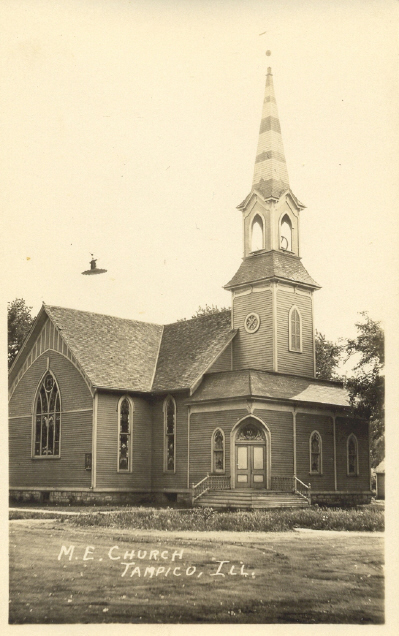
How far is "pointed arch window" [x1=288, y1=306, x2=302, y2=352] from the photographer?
105 feet

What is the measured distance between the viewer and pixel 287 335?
3189cm

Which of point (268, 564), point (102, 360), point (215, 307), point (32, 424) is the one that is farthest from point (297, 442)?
point (215, 307)

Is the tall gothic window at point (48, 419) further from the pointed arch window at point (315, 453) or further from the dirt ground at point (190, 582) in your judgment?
the dirt ground at point (190, 582)

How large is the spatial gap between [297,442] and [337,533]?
10430mm

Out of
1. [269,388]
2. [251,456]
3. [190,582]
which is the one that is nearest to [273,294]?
[269,388]

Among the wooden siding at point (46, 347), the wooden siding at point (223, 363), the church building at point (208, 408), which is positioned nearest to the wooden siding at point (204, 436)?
the church building at point (208, 408)

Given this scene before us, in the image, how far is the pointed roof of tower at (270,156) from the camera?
58.5 feet

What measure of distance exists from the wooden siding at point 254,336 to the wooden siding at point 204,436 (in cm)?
289

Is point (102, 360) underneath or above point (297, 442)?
above

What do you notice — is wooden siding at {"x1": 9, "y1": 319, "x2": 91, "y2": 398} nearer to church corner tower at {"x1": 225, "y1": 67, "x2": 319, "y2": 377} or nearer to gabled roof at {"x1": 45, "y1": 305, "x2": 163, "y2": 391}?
gabled roof at {"x1": 45, "y1": 305, "x2": 163, "y2": 391}

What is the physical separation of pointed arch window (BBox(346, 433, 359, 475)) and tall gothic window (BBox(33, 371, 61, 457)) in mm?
12128

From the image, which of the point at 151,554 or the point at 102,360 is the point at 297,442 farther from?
the point at 151,554

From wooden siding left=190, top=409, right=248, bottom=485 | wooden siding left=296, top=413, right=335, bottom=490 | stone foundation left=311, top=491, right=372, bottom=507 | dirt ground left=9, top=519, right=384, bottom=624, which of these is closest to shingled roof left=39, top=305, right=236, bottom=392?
wooden siding left=190, top=409, right=248, bottom=485

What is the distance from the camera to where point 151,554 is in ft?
50.7
